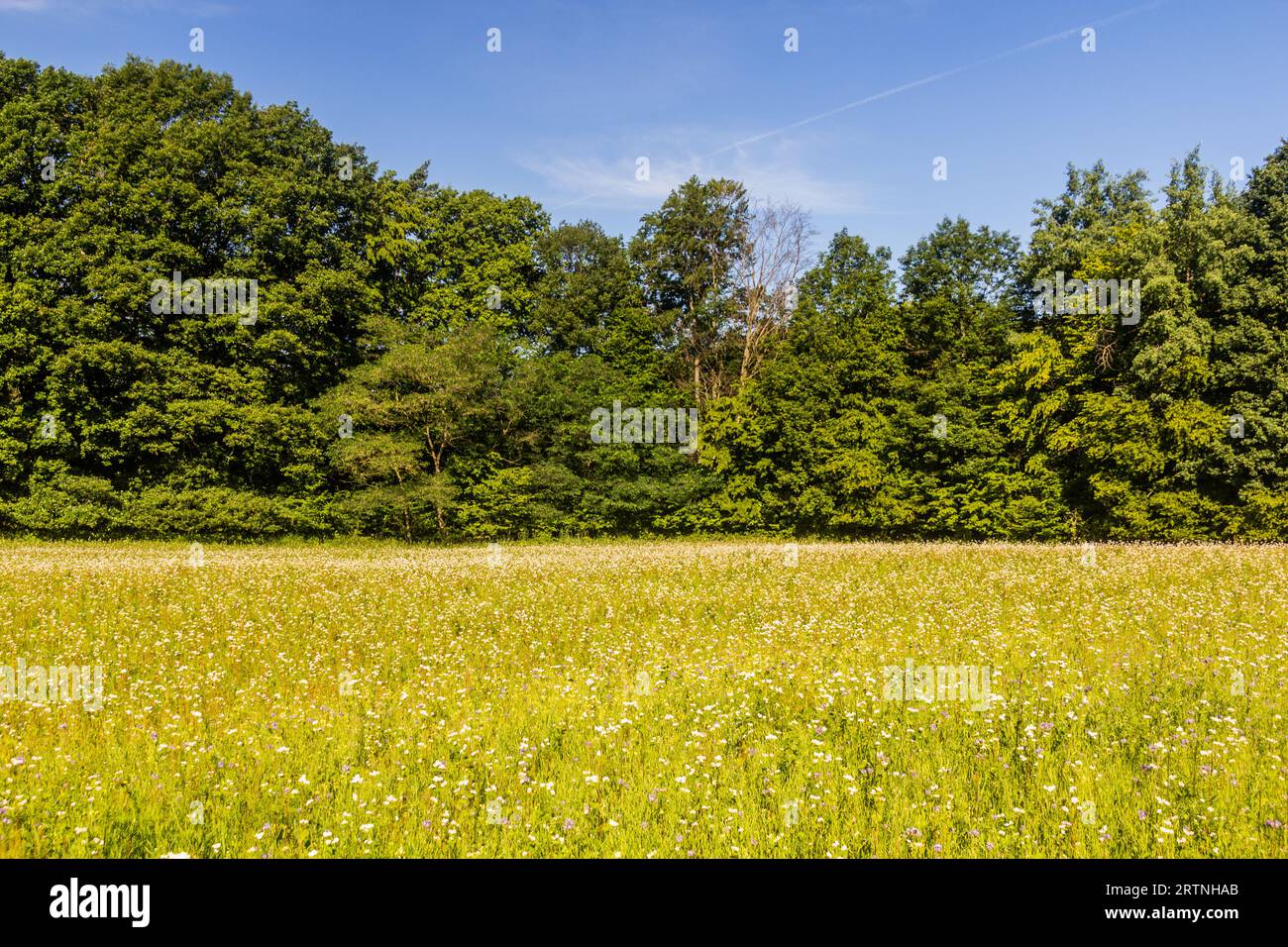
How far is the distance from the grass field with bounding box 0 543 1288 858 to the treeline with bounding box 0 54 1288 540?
Result: 82.7 ft

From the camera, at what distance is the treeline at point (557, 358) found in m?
35.5

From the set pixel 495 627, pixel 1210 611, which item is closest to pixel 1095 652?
pixel 1210 611

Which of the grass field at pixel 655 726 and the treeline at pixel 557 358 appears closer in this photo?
the grass field at pixel 655 726

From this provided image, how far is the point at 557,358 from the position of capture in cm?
4394

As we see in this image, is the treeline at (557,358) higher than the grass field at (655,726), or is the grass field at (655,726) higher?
the treeline at (557,358)

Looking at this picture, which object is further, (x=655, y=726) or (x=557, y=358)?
Result: (x=557, y=358)

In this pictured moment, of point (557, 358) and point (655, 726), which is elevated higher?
point (557, 358)

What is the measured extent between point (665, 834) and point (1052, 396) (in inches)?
1643

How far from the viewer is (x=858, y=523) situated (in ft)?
142

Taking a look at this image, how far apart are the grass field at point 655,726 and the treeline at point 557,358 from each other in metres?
25.2

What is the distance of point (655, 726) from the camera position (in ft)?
23.9

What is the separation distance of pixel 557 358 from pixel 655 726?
3827 centimetres
